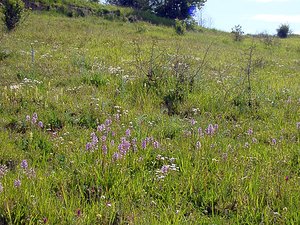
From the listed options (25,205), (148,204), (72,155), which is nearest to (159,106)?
(72,155)

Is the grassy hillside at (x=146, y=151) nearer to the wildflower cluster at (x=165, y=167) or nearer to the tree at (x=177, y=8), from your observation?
the wildflower cluster at (x=165, y=167)

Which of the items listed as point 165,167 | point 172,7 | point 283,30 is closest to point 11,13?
point 165,167

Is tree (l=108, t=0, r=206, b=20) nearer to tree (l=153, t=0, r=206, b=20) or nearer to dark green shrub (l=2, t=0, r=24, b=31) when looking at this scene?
tree (l=153, t=0, r=206, b=20)

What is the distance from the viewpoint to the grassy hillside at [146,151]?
2852mm

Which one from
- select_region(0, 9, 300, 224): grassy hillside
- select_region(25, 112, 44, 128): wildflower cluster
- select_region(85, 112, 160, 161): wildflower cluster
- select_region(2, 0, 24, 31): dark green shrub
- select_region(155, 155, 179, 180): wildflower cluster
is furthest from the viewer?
select_region(2, 0, 24, 31): dark green shrub

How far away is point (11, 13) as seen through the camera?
49.6 feet

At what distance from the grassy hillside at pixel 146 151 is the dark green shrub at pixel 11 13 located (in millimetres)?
8372

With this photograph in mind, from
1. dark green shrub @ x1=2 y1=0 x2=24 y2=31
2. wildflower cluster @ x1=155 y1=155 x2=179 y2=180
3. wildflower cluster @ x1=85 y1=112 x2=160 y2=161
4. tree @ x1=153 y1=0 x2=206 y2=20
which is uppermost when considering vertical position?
tree @ x1=153 y1=0 x2=206 y2=20

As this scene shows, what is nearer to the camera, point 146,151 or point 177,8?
point 146,151

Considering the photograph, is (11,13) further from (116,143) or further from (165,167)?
(165,167)

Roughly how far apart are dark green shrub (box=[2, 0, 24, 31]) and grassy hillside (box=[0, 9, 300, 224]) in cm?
837

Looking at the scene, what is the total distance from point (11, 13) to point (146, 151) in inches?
529

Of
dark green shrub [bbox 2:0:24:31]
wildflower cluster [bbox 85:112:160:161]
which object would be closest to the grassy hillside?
wildflower cluster [bbox 85:112:160:161]

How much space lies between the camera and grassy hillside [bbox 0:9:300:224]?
2.85m
